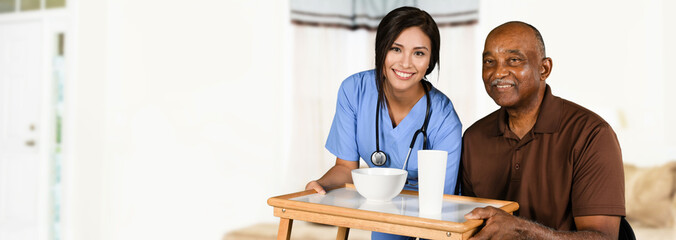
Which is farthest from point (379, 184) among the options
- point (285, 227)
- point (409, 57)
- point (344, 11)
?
point (344, 11)

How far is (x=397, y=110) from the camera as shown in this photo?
69.8 inches

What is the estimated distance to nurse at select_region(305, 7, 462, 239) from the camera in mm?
1630

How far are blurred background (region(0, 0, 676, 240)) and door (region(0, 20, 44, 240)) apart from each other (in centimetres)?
1

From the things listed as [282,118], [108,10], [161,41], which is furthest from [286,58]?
[108,10]

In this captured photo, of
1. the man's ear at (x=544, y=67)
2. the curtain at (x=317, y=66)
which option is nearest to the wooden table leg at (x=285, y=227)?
the man's ear at (x=544, y=67)

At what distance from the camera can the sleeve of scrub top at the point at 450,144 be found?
165cm

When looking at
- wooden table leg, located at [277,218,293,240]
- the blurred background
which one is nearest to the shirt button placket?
wooden table leg, located at [277,218,293,240]

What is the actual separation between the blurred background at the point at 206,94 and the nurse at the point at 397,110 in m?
2.07

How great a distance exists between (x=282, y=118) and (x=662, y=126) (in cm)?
250

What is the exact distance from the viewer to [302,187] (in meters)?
4.13

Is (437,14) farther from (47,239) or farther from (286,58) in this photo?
(47,239)

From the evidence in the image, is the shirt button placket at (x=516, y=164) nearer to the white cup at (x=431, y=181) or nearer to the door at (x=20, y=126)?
the white cup at (x=431, y=181)

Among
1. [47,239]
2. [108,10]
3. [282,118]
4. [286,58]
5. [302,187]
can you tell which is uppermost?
[108,10]

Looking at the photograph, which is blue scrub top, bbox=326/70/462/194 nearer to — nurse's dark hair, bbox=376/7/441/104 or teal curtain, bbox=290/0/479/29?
nurse's dark hair, bbox=376/7/441/104
